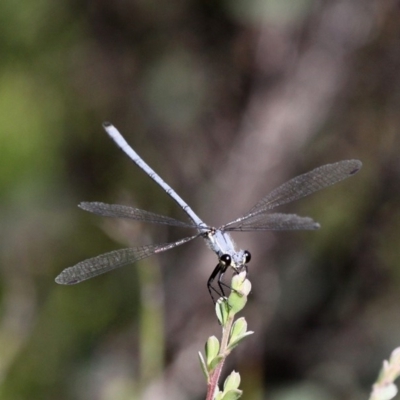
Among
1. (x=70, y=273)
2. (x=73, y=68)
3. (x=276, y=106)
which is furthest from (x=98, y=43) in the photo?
(x=70, y=273)

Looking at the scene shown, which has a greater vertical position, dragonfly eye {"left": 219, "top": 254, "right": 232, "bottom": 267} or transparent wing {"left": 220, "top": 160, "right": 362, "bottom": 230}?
transparent wing {"left": 220, "top": 160, "right": 362, "bottom": 230}

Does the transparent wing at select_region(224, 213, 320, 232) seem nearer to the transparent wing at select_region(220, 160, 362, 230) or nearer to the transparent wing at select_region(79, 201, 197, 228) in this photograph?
the transparent wing at select_region(220, 160, 362, 230)

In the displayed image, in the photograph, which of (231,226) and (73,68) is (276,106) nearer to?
(73,68)

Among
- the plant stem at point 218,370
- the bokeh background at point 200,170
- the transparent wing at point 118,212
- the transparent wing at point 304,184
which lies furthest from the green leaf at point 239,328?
the bokeh background at point 200,170

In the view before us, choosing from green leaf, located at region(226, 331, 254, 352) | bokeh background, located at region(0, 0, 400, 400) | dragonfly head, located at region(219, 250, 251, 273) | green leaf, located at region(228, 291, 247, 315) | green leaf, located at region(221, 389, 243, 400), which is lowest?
green leaf, located at region(221, 389, 243, 400)

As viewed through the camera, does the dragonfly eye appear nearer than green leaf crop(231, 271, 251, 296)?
No

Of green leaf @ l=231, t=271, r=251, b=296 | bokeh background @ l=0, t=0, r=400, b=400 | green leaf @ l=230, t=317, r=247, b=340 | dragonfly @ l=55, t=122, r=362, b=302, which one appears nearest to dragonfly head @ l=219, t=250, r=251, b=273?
dragonfly @ l=55, t=122, r=362, b=302

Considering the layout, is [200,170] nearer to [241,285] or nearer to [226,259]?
[226,259]

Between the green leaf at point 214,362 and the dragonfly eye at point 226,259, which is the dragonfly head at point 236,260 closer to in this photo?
the dragonfly eye at point 226,259
